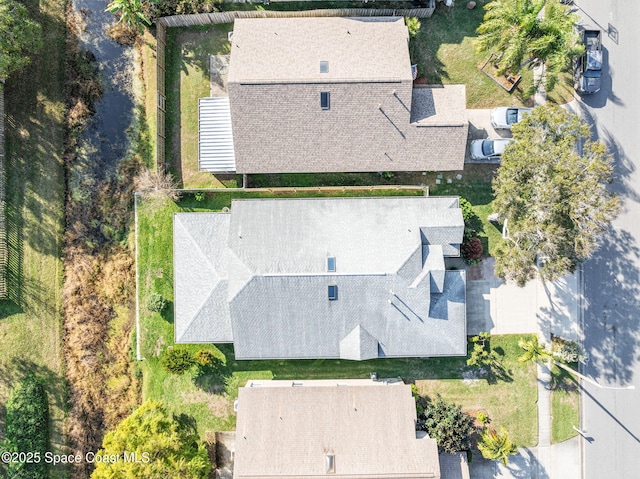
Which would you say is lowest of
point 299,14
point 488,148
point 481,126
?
point 488,148

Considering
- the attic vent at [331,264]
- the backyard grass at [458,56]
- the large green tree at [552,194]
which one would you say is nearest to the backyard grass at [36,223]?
the attic vent at [331,264]

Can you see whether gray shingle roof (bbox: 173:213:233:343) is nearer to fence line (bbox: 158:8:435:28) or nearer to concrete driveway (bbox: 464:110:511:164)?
fence line (bbox: 158:8:435:28)

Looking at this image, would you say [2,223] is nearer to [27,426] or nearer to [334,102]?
[27,426]

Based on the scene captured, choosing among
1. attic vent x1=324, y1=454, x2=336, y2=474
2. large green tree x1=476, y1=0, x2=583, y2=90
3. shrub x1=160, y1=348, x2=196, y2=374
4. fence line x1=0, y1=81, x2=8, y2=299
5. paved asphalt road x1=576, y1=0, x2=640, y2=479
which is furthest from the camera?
fence line x1=0, y1=81, x2=8, y2=299

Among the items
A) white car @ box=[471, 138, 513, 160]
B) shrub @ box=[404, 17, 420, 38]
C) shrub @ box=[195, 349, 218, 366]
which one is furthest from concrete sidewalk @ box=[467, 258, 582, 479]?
shrub @ box=[195, 349, 218, 366]

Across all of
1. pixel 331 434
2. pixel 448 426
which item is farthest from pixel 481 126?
pixel 331 434

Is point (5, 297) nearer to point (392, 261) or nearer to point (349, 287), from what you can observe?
point (349, 287)
